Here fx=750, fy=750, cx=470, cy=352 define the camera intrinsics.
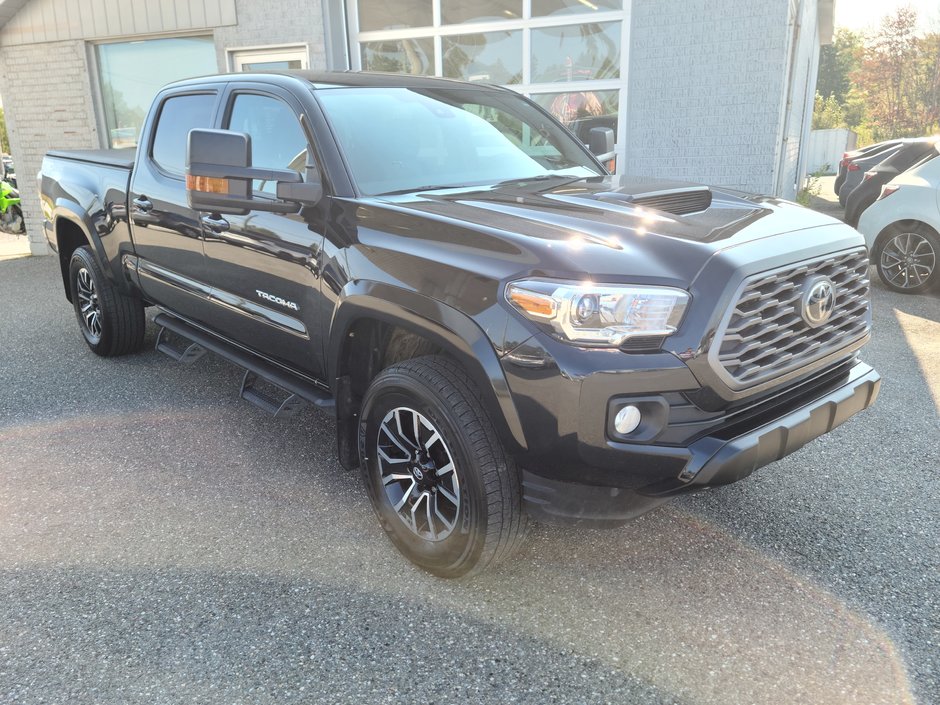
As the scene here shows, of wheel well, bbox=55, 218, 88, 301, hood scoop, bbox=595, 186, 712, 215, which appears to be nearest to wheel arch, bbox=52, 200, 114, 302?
wheel well, bbox=55, 218, 88, 301

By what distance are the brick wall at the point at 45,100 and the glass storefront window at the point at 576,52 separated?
20.0ft

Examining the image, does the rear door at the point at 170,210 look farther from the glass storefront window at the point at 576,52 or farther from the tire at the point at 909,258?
the tire at the point at 909,258

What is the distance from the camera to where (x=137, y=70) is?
33.3 ft

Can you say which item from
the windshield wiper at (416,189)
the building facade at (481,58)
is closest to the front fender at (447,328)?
the windshield wiper at (416,189)

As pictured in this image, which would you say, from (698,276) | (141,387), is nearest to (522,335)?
(698,276)

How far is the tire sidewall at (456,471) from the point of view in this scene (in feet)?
7.95

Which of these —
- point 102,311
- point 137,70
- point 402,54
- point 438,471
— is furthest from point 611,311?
point 137,70

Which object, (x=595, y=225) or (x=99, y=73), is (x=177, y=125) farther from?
(x=99, y=73)

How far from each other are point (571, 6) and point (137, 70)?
232 inches

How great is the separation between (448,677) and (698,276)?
1417mm

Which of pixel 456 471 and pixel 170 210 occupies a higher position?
pixel 170 210

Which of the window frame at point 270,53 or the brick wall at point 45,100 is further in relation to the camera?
the brick wall at point 45,100

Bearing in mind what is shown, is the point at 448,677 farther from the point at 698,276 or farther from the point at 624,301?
the point at 698,276

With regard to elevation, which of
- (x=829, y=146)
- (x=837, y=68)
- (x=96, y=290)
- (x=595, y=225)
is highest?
(x=837, y=68)
